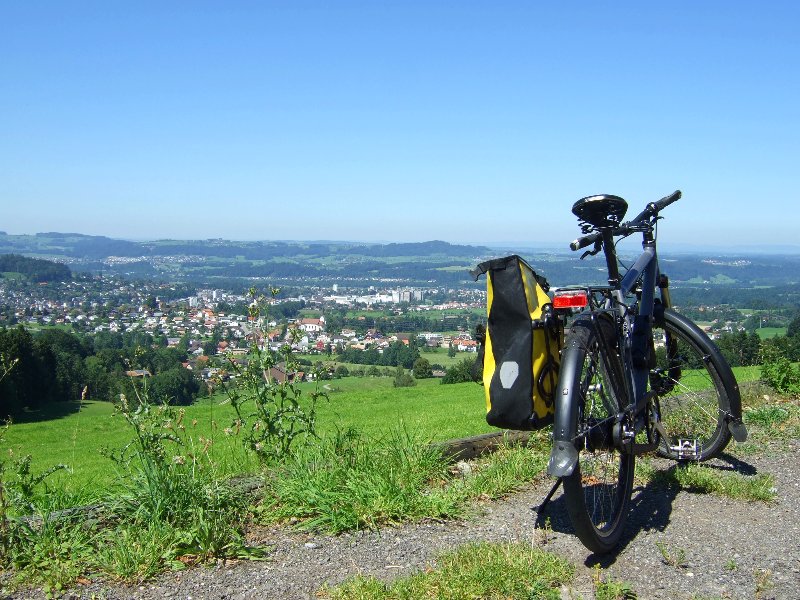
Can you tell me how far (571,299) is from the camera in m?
3.89

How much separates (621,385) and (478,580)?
1.53m

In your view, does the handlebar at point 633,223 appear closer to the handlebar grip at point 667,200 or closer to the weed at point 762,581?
the handlebar grip at point 667,200

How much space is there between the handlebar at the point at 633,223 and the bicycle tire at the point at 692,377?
0.80 meters

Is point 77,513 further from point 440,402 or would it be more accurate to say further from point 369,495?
point 440,402

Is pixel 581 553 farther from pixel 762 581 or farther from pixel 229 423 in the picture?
pixel 229 423

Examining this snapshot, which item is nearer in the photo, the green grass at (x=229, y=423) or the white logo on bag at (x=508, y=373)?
the white logo on bag at (x=508, y=373)

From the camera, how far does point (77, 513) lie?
3.92 meters

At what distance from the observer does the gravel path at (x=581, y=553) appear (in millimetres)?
3381

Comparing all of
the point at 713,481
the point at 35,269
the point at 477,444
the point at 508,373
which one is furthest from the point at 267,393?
the point at 35,269

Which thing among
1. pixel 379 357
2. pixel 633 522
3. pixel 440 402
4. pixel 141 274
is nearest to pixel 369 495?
pixel 633 522

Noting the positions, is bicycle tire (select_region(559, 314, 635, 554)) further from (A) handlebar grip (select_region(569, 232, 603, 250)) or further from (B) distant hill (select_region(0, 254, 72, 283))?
(B) distant hill (select_region(0, 254, 72, 283))

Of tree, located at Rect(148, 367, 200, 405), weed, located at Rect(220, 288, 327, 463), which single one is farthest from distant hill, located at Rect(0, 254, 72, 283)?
weed, located at Rect(220, 288, 327, 463)

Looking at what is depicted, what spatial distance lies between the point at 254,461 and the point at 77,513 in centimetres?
156

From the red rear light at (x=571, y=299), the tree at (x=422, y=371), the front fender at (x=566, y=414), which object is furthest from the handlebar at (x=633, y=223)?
the tree at (x=422, y=371)
